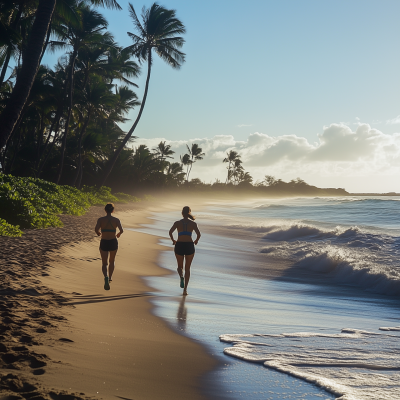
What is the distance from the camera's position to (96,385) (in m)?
2.68

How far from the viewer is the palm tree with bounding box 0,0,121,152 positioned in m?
10.2

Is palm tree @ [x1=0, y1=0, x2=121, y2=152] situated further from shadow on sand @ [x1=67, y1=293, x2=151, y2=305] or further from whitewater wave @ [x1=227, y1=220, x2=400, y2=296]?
whitewater wave @ [x1=227, y1=220, x2=400, y2=296]

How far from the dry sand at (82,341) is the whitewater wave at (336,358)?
616mm

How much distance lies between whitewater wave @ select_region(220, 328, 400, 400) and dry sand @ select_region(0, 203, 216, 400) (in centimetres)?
62

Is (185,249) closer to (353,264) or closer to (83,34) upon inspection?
(353,264)

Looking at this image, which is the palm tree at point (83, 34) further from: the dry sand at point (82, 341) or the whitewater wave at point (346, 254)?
the dry sand at point (82, 341)

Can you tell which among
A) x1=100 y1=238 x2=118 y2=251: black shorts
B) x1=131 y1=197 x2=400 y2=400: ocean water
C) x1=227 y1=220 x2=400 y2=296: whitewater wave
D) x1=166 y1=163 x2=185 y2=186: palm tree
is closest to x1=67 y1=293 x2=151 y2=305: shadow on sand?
x1=131 y1=197 x2=400 y2=400: ocean water

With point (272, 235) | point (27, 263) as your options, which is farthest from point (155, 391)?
point (272, 235)

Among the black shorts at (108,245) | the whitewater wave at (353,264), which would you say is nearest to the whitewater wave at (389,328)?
the whitewater wave at (353,264)

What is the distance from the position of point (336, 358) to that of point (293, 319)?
1.59 meters

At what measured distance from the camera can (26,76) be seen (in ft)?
34.8

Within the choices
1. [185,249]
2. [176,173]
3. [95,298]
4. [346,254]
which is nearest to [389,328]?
[185,249]

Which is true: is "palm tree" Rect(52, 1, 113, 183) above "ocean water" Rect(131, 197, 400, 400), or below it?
above

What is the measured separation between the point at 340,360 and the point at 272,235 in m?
14.7
